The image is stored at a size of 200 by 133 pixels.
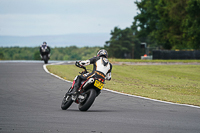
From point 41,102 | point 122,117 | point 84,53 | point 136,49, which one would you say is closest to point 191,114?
point 122,117

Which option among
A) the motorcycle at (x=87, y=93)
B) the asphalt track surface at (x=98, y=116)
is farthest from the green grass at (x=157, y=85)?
the motorcycle at (x=87, y=93)

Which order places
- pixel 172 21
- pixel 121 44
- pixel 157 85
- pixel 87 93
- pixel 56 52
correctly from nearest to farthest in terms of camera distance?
1. pixel 87 93
2. pixel 157 85
3. pixel 172 21
4. pixel 121 44
5. pixel 56 52

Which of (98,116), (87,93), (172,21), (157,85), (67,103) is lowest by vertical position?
(157,85)

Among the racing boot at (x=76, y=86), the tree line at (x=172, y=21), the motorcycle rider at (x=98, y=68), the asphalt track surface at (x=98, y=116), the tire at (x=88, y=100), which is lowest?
the asphalt track surface at (x=98, y=116)

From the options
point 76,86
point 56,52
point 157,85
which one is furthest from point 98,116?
point 56,52

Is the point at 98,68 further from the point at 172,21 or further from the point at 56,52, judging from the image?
the point at 56,52

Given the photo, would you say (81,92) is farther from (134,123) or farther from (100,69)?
(134,123)

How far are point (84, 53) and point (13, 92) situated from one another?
152 meters

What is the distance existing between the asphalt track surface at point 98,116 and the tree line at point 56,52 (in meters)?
133

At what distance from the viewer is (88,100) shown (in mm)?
10289

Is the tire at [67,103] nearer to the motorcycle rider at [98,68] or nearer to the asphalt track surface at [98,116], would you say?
the asphalt track surface at [98,116]

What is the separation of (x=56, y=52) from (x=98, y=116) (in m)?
153

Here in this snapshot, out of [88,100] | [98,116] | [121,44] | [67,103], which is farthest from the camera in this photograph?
[121,44]

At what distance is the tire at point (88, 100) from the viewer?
10289 mm
